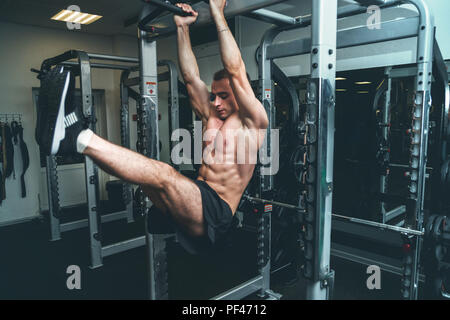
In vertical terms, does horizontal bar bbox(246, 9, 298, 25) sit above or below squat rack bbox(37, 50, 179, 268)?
above

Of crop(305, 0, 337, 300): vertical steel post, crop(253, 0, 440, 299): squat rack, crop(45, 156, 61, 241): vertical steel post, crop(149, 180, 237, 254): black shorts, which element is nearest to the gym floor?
crop(45, 156, 61, 241): vertical steel post

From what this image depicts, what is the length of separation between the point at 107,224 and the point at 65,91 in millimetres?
3591

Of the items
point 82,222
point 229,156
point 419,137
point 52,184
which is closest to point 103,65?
point 52,184

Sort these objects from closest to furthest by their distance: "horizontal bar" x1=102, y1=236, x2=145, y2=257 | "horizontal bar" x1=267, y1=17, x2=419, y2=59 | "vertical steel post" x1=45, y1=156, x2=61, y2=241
Result: "horizontal bar" x1=267, y1=17, x2=419, y2=59 → "horizontal bar" x1=102, y1=236, x2=145, y2=257 → "vertical steel post" x1=45, y1=156, x2=61, y2=241

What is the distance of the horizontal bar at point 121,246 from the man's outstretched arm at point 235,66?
2.53 meters

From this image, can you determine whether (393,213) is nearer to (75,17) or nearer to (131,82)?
(131,82)

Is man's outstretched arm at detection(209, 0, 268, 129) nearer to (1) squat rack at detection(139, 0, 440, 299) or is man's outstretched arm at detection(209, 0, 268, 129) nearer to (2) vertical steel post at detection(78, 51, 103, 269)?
(1) squat rack at detection(139, 0, 440, 299)

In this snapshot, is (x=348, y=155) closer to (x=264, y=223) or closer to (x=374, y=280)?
(x=374, y=280)

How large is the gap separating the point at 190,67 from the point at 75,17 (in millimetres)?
3514

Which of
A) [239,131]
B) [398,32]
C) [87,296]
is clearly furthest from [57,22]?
[398,32]

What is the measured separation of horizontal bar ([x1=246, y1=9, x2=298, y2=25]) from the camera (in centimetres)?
183

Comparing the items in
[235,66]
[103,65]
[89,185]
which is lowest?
[89,185]

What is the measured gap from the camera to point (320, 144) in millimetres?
1292

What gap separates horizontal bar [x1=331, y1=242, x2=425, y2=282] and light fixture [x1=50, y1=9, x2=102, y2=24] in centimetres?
437
